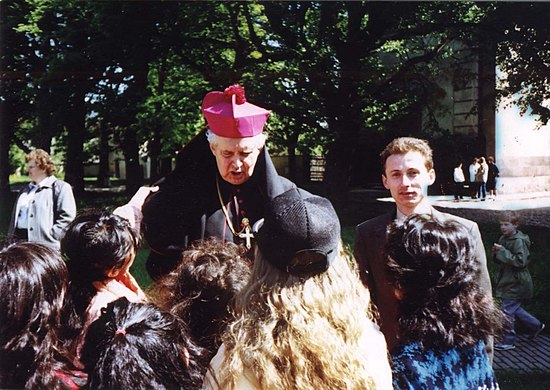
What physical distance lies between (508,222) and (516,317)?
608 millimetres

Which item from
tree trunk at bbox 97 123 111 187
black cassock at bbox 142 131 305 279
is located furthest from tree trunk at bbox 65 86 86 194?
black cassock at bbox 142 131 305 279

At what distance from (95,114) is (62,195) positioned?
2.11 feet

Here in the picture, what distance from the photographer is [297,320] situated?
88cm

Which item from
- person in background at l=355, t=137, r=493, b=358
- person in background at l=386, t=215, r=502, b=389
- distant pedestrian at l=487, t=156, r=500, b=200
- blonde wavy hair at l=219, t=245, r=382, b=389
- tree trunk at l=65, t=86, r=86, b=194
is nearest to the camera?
blonde wavy hair at l=219, t=245, r=382, b=389

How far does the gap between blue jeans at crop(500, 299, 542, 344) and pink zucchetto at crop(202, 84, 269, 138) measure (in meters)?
2.01

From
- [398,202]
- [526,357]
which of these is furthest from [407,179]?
[526,357]

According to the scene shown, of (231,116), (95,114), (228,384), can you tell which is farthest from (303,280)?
(95,114)

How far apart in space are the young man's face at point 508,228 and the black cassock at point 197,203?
1622 millimetres

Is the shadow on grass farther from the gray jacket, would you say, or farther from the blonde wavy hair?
the gray jacket

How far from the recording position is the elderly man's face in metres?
1.48

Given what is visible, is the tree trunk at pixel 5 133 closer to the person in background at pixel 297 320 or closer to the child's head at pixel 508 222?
the person in background at pixel 297 320

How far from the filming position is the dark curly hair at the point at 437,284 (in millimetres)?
1088

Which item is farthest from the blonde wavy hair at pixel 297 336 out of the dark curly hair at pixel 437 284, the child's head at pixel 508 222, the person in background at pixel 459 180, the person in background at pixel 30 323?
the child's head at pixel 508 222

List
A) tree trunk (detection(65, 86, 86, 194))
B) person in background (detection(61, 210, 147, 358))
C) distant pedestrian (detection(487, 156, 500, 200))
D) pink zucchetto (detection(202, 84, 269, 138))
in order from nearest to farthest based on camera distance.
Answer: person in background (detection(61, 210, 147, 358)), pink zucchetto (detection(202, 84, 269, 138)), distant pedestrian (detection(487, 156, 500, 200)), tree trunk (detection(65, 86, 86, 194))
